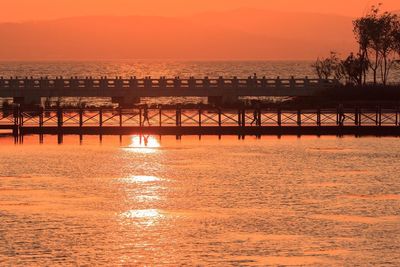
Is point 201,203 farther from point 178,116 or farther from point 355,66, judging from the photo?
point 355,66

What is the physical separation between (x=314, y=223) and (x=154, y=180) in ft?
55.2

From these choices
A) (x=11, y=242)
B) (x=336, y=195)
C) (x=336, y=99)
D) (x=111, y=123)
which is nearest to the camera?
(x=11, y=242)

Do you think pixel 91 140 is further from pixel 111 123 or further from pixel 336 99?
pixel 336 99

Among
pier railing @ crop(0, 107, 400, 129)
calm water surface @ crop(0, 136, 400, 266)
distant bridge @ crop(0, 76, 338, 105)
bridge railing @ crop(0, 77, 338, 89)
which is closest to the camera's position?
calm water surface @ crop(0, 136, 400, 266)

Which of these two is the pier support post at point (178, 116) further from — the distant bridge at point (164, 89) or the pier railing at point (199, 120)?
the distant bridge at point (164, 89)

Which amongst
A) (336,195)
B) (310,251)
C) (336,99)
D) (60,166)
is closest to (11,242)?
(310,251)

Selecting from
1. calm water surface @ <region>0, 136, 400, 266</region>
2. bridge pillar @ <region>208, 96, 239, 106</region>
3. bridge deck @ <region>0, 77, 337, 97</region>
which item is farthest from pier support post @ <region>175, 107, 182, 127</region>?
bridge deck @ <region>0, 77, 337, 97</region>

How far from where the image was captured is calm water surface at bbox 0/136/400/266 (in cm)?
3544

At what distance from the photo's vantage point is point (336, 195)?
49.2m

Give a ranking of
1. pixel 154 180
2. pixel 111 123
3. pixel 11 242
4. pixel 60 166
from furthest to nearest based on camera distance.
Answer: pixel 111 123, pixel 60 166, pixel 154 180, pixel 11 242

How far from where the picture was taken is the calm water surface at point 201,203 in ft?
116

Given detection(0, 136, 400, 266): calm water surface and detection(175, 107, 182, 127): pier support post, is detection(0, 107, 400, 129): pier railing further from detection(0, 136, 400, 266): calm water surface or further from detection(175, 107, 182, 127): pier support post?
detection(0, 136, 400, 266): calm water surface

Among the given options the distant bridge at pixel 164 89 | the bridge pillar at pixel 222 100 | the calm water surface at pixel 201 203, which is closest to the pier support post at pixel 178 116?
the calm water surface at pixel 201 203

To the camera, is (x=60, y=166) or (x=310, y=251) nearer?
(x=310, y=251)
